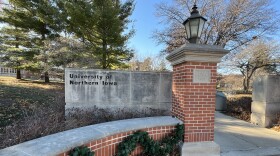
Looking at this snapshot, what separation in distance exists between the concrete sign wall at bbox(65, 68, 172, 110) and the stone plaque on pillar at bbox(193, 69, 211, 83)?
2228 mm

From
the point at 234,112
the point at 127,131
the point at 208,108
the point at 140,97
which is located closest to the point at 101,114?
the point at 140,97

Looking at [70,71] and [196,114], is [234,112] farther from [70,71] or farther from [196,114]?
[70,71]

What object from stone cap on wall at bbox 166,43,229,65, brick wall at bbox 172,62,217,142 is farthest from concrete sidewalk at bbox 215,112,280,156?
stone cap on wall at bbox 166,43,229,65

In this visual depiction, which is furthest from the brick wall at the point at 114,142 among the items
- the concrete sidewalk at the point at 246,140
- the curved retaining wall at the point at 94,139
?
the concrete sidewalk at the point at 246,140

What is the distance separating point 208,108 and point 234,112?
612 centimetres

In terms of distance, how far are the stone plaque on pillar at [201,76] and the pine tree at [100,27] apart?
372 inches

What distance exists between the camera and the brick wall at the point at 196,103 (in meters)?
4.00

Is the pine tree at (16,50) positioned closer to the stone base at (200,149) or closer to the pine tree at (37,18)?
the pine tree at (37,18)

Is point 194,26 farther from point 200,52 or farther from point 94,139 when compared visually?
point 94,139

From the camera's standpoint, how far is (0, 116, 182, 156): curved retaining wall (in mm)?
2613

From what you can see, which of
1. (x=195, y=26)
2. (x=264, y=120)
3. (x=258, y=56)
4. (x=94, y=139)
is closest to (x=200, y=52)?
(x=195, y=26)

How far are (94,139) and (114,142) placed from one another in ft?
1.59

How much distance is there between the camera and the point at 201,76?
4023mm

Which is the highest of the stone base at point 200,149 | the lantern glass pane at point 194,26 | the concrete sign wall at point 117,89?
the lantern glass pane at point 194,26
